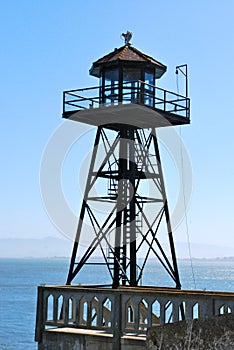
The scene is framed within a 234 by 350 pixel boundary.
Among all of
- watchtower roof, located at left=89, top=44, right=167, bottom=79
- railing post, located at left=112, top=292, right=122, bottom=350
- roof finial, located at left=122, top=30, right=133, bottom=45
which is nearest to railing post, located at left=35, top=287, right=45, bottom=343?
railing post, located at left=112, top=292, right=122, bottom=350

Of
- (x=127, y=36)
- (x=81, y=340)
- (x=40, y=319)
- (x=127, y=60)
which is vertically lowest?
(x=81, y=340)

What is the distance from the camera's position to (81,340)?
59.9 ft

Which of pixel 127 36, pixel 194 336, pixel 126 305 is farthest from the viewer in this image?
pixel 127 36

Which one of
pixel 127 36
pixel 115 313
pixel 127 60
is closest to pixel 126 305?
pixel 115 313

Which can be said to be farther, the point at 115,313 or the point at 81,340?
the point at 81,340

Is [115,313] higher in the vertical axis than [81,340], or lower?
higher

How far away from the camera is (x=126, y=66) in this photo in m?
23.8

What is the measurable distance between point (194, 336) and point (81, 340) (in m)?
9.63

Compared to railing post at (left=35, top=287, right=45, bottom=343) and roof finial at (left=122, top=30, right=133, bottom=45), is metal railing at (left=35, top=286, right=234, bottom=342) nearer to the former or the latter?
railing post at (left=35, top=287, right=45, bottom=343)

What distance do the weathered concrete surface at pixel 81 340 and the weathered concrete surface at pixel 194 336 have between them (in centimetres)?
774

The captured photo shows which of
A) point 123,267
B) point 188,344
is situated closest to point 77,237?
point 123,267

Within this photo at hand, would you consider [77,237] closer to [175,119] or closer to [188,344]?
[175,119]

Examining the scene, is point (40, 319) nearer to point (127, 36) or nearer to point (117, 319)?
point (117, 319)

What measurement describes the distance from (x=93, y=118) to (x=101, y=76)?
5.18ft
